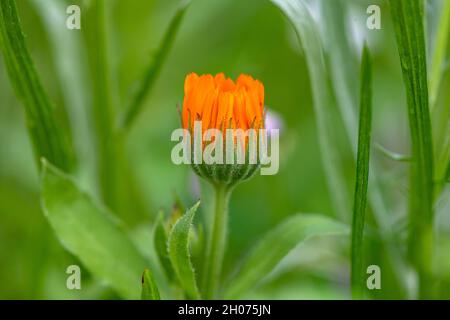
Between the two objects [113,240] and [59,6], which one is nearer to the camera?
[113,240]

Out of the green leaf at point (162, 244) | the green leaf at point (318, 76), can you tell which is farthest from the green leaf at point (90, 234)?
the green leaf at point (318, 76)

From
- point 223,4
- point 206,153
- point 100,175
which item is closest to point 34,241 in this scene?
point 100,175

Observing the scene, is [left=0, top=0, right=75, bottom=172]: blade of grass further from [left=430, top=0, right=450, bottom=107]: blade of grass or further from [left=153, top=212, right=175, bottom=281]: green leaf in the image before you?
[left=430, top=0, right=450, bottom=107]: blade of grass

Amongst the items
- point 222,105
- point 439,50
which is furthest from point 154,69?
point 439,50

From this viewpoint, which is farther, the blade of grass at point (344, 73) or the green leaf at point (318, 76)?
the blade of grass at point (344, 73)

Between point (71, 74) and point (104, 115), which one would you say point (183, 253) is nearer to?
point (104, 115)

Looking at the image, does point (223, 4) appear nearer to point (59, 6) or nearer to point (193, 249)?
point (59, 6)

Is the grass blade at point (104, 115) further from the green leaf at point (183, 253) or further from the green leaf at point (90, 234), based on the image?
the green leaf at point (183, 253)
